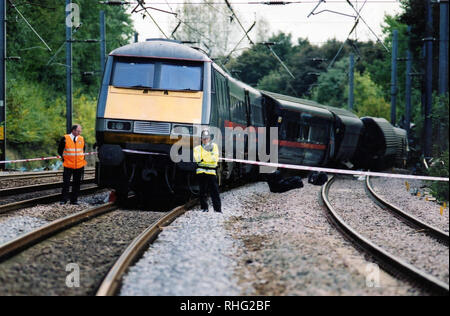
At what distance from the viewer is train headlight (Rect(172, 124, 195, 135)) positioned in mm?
11930

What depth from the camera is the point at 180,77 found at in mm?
12398

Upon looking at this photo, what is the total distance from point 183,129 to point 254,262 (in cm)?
494

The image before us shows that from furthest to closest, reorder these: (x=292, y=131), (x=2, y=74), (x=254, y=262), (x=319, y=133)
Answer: (x=319, y=133)
(x=2, y=74)
(x=292, y=131)
(x=254, y=262)

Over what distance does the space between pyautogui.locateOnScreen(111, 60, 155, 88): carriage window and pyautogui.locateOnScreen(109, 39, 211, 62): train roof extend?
0.58ft

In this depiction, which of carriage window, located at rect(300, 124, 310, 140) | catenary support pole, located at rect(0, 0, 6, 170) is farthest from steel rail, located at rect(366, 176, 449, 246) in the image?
catenary support pole, located at rect(0, 0, 6, 170)

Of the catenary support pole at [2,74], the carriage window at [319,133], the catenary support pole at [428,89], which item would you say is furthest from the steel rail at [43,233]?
the catenary support pole at [428,89]

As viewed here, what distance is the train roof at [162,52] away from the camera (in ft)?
40.8

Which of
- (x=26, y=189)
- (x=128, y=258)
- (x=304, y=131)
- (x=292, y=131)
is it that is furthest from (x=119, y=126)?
(x=304, y=131)

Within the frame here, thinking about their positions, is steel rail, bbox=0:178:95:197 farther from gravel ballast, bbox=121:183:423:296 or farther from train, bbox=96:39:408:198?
gravel ballast, bbox=121:183:423:296

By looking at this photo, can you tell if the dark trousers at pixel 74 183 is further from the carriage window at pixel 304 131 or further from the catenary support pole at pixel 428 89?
the catenary support pole at pixel 428 89

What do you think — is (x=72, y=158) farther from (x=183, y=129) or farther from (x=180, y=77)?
(x=180, y=77)
